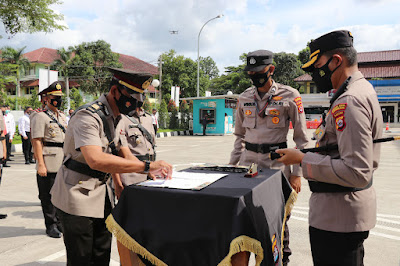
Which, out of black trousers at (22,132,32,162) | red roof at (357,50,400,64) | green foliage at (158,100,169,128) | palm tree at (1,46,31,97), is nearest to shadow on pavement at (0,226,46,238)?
black trousers at (22,132,32,162)

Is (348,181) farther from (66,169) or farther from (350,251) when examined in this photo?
(66,169)

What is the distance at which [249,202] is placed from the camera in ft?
6.01

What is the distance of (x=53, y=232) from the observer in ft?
13.8

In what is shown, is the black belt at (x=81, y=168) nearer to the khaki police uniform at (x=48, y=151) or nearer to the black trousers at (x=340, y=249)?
the black trousers at (x=340, y=249)

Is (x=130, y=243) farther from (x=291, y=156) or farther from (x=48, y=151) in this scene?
(x=48, y=151)

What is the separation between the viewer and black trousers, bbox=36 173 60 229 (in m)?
4.24

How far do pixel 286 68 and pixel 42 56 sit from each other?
3415 cm

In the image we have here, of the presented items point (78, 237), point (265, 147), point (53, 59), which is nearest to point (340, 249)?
point (265, 147)

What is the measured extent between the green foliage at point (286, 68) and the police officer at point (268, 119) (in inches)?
1663

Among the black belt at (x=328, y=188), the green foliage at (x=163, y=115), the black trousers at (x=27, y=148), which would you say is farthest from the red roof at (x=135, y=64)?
the black belt at (x=328, y=188)

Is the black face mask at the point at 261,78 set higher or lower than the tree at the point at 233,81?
lower

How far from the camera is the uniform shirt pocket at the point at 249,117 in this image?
3.36 metres

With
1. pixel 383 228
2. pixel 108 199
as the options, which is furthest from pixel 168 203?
pixel 383 228

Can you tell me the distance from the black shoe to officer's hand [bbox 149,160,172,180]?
2.64 meters
